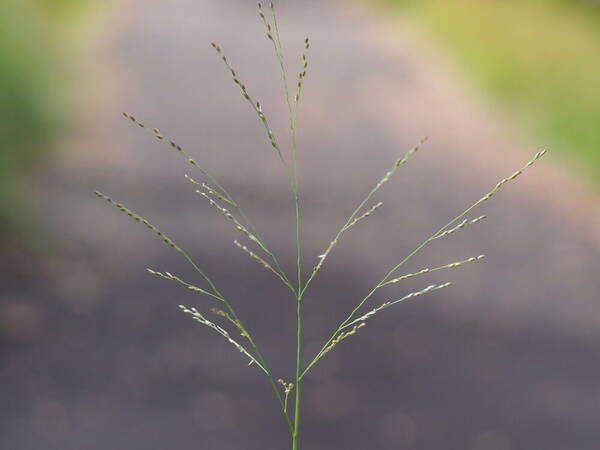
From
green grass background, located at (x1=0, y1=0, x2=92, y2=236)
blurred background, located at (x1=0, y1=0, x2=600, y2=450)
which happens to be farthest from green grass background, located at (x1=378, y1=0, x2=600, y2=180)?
green grass background, located at (x1=0, y1=0, x2=92, y2=236)

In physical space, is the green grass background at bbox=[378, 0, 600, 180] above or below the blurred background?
above

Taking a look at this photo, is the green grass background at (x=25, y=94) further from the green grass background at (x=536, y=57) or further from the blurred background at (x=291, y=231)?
the green grass background at (x=536, y=57)

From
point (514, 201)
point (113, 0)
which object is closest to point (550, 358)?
point (514, 201)

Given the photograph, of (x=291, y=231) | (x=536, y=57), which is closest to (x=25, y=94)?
(x=291, y=231)

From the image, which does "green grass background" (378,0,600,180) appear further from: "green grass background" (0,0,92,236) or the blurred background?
"green grass background" (0,0,92,236)

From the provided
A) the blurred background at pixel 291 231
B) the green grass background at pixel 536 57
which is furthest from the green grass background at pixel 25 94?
the green grass background at pixel 536 57

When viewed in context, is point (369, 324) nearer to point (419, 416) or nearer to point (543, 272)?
point (419, 416)
